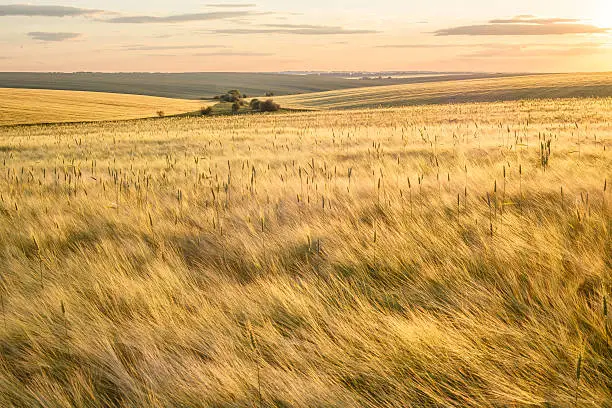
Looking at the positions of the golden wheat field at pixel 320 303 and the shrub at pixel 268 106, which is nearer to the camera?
the golden wheat field at pixel 320 303

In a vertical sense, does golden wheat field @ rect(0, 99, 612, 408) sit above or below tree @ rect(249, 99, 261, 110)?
below

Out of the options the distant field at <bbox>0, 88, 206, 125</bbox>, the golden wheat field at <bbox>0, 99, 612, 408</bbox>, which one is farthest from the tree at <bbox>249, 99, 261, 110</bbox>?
the golden wheat field at <bbox>0, 99, 612, 408</bbox>

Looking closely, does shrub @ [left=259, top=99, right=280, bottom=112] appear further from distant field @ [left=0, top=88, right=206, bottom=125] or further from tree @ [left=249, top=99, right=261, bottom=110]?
distant field @ [left=0, top=88, right=206, bottom=125]

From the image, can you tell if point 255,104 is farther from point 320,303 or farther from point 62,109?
point 320,303

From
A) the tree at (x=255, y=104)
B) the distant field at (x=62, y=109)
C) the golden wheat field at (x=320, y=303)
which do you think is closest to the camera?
the golden wheat field at (x=320, y=303)

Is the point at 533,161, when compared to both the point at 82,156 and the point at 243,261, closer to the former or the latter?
the point at 243,261

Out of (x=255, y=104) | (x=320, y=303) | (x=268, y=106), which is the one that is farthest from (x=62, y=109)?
(x=320, y=303)

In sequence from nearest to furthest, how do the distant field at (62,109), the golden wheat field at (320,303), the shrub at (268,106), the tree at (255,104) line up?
the golden wheat field at (320,303) < the distant field at (62,109) < the shrub at (268,106) < the tree at (255,104)

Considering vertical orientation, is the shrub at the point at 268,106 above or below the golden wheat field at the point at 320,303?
above

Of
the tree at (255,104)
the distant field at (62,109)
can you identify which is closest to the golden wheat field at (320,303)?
the distant field at (62,109)

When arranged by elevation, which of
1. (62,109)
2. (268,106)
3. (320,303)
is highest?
(268,106)

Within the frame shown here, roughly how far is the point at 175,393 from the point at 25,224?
353cm

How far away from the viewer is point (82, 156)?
14.0 meters

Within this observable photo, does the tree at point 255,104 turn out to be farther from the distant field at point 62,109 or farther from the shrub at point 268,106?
the distant field at point 62,109
